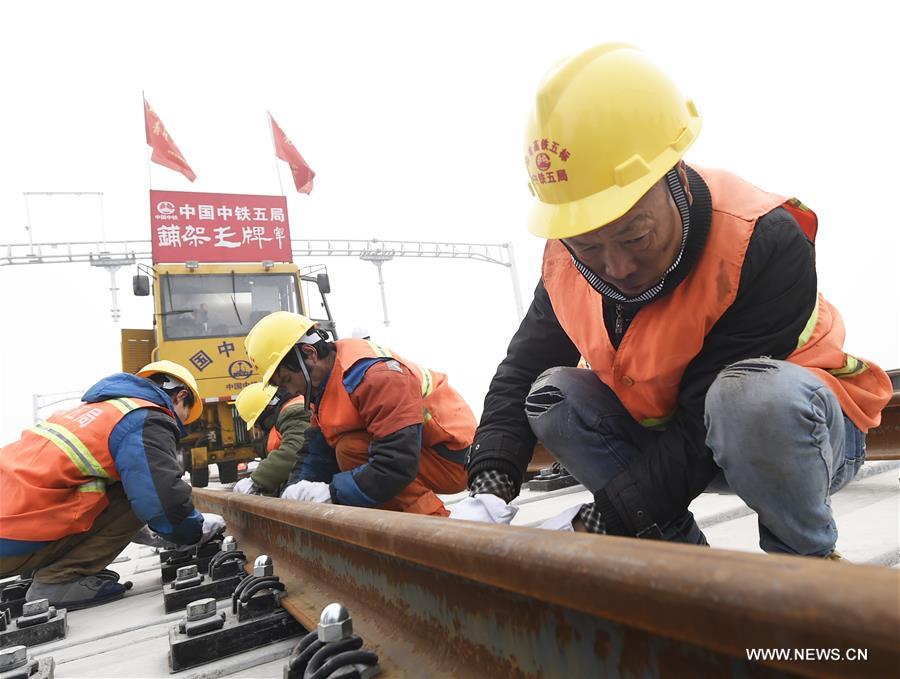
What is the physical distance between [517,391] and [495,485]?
0.36 meters

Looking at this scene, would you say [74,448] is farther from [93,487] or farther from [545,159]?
[545,159]

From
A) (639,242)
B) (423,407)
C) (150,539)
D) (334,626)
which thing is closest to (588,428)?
(639,242)

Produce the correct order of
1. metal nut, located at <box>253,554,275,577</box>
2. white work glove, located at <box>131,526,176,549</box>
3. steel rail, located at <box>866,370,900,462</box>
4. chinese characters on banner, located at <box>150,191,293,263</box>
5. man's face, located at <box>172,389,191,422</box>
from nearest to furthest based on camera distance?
metal nut, located at <box>253,554,275,577</box>, steel rail, located at <box>866,370,900,462</box>, man's face, located at <box>172,389,191,422</box>, white work glove, located at <box>131,526,176,549</box>, chinese characters on banner, located at <box>150,191,293,263</box>

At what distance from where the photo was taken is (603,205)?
153cm

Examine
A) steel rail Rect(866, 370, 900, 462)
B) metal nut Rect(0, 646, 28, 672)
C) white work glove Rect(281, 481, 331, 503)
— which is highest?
steel rail Rect(866, 370, 900, 462)

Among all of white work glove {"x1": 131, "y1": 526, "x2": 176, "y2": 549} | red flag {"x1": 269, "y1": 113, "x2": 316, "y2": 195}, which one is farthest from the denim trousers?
red flag {"x1": 269, "y1": 113, "x2": 316, "y2": 195}

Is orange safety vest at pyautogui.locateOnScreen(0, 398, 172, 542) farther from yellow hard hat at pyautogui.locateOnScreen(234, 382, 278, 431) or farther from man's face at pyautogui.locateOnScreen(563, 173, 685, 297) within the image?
yellow hard hat at pyautogui.locateOnScreen(234, 382, 278, 431)

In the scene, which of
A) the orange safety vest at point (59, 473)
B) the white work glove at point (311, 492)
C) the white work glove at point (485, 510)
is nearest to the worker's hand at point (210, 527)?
the white work glove at point (311, 492)

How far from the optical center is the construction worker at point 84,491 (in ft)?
9.14

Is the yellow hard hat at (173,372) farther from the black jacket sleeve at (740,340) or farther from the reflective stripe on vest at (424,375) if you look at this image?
the black jacket sleeve at (740,340)

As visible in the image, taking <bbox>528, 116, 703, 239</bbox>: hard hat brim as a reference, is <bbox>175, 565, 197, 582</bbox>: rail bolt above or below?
below

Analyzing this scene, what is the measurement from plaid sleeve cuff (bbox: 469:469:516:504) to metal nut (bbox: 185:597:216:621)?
0.80m

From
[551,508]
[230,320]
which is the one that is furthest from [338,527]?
[230,320]

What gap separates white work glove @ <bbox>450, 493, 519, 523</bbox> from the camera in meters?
1.75
